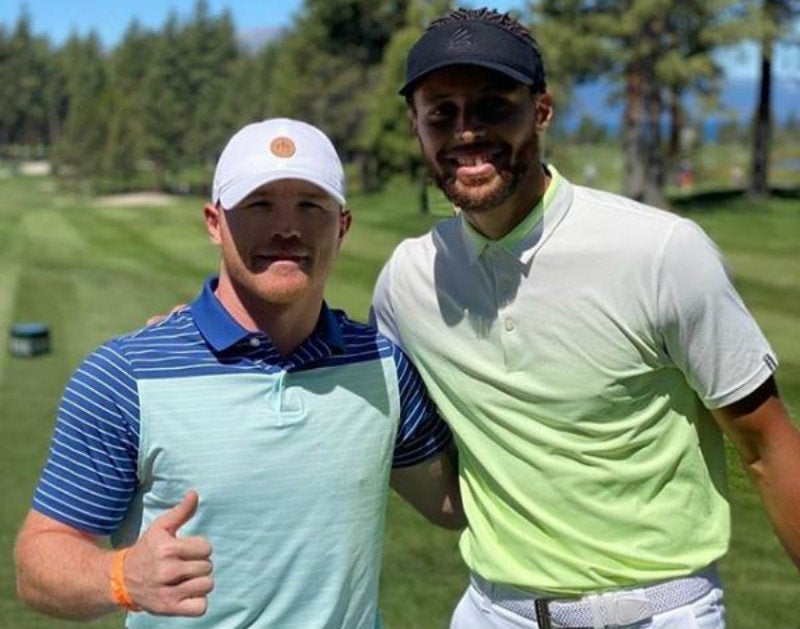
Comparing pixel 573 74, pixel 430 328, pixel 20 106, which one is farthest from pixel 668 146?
pixel 20 106

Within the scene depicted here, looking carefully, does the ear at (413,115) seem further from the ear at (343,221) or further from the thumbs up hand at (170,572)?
the thumbs up hand at (170,572)

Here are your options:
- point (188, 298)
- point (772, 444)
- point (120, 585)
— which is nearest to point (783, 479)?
point (772, 444)

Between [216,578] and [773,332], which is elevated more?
[216,578]

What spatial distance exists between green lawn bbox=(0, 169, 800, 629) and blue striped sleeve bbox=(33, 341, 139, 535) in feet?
3.27

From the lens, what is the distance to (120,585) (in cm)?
189

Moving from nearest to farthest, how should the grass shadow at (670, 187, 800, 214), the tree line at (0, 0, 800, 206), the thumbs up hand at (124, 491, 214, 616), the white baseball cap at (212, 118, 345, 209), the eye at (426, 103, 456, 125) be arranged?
1. the thumbs up hand at (124, 491, 214, 616)
2. the white baseball cap at (212, 118, 345, 209)
3. the eye at (426, 103, 456, 125)
4. the tree line at (0, 0, 800, 206)
5. the grass shadow at (670, 187, 800, 214)

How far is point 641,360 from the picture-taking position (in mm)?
2320

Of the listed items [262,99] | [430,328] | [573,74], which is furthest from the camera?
[262,99]

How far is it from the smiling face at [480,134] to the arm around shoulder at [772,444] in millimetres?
564

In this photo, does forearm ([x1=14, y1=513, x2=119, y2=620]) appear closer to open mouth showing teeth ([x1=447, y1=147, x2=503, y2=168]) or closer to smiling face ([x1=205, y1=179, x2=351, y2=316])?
smiling face ([x1=205, y1=179, x2=351, y2=316])

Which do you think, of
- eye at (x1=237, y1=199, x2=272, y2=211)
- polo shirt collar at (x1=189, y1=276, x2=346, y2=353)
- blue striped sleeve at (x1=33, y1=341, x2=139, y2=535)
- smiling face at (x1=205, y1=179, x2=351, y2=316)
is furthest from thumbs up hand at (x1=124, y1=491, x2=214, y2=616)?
eye at (x1=237, y1=199, x2=272, y2=211)

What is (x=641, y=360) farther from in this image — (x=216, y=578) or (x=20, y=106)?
(x=20, y=106)

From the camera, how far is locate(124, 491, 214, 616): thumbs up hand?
180cm

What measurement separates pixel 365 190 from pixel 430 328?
157ft
